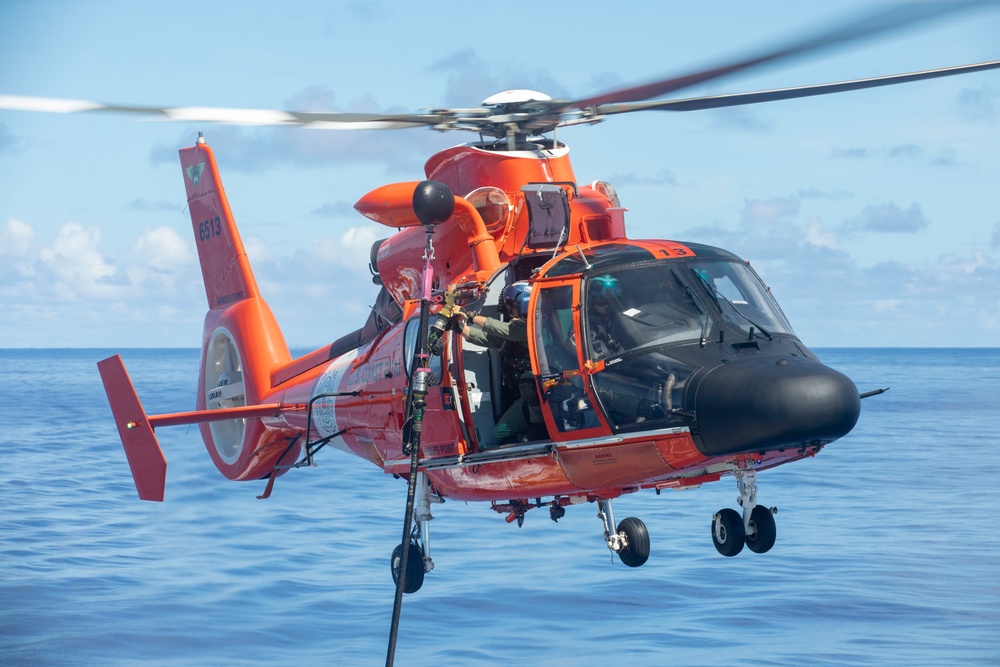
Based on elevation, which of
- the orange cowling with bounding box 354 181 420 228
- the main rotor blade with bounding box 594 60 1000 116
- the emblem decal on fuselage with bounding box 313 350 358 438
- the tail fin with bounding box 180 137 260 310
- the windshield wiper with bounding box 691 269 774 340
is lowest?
the windshield wiper with bounding box 691 269 774 340

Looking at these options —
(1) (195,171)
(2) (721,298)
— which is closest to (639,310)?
(2) (721,298)

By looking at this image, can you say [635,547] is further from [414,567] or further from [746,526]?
[414,567]

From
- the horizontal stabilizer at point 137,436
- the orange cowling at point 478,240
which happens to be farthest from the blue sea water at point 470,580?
the orange cowling at point 478,240

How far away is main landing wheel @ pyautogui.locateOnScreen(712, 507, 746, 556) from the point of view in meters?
7.84

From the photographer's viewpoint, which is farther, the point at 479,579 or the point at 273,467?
the point at 479,579

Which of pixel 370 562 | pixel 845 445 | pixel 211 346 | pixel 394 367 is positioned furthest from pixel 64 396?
pixel 394 367

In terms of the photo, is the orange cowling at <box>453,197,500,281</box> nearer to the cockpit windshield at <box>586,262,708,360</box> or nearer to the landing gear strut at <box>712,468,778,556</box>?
the cockpit windshield at <box>586,262,708,360</box>

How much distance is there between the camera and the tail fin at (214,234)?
12.3m

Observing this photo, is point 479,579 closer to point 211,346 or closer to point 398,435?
point 211,346

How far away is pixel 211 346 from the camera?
1226 cm

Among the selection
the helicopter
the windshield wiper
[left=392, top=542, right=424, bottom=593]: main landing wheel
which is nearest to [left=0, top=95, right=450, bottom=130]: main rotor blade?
the helicopter

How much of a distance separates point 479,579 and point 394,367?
10.3m

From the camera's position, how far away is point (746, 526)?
308 inches

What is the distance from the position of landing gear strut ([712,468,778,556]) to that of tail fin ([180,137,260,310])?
5914mm
